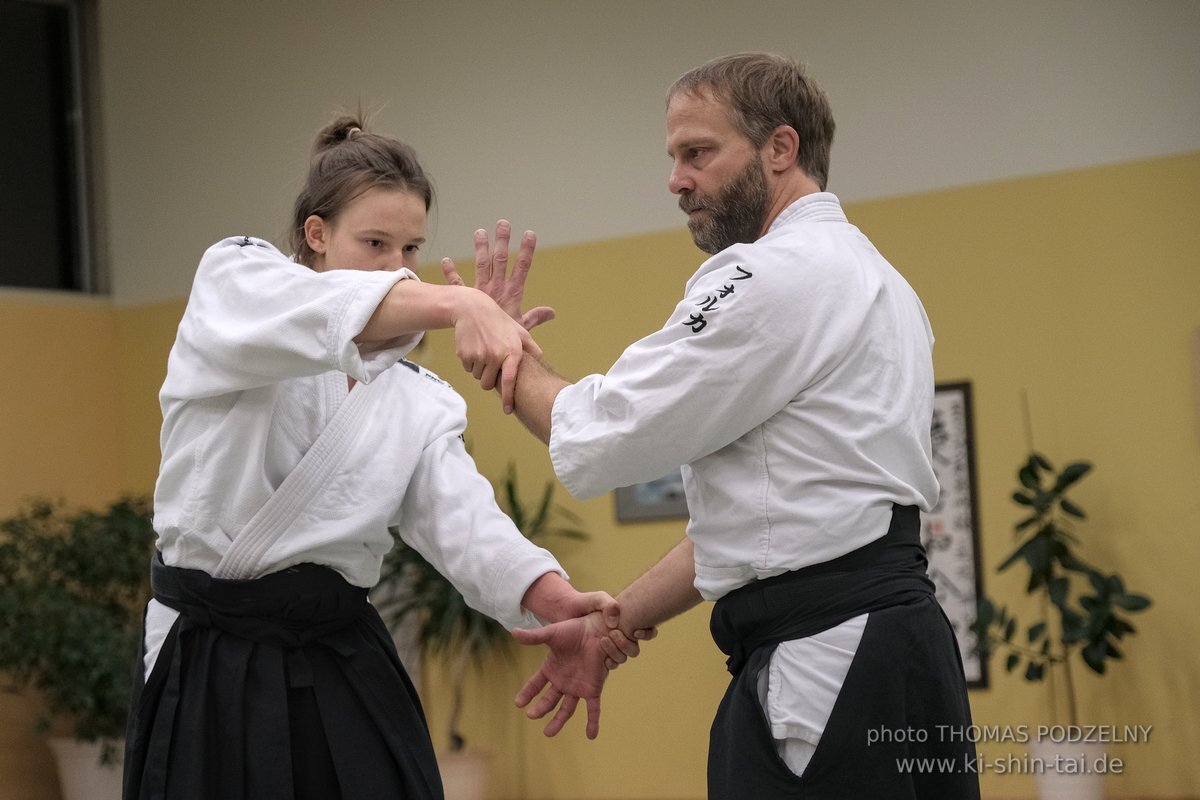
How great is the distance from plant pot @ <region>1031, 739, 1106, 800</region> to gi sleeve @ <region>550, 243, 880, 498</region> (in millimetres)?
3795

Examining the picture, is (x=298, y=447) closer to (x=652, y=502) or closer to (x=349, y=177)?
(x=349, y=177)

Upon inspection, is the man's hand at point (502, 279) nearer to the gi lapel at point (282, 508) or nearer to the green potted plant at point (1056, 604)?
the gi lapel at point (282, 508)

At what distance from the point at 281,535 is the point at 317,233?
1.91 feet

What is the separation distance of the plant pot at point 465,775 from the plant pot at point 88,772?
1.51 m

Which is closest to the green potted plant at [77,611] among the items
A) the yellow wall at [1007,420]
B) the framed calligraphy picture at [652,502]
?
the yellow wall at [1007,420]

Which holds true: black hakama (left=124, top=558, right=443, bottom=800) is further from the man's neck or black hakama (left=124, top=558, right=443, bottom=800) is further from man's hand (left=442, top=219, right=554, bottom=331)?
the man's neck

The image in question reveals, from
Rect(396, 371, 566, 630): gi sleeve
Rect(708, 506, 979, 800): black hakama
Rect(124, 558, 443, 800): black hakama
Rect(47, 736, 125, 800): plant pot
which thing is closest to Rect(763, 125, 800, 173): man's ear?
Rect(708, 506, 979, 800): black hakama

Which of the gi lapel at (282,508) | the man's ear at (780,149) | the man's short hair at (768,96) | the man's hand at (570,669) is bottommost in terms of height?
the man's hand at (570,669)

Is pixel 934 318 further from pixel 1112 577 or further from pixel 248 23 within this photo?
pixel 248 23

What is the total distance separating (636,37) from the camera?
22.2 ft

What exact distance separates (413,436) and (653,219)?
14.4 feet

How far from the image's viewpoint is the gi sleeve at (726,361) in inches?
75.1

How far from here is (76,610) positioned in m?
6.30

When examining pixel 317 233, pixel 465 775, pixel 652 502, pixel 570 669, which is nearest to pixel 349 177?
pixel 317 233
